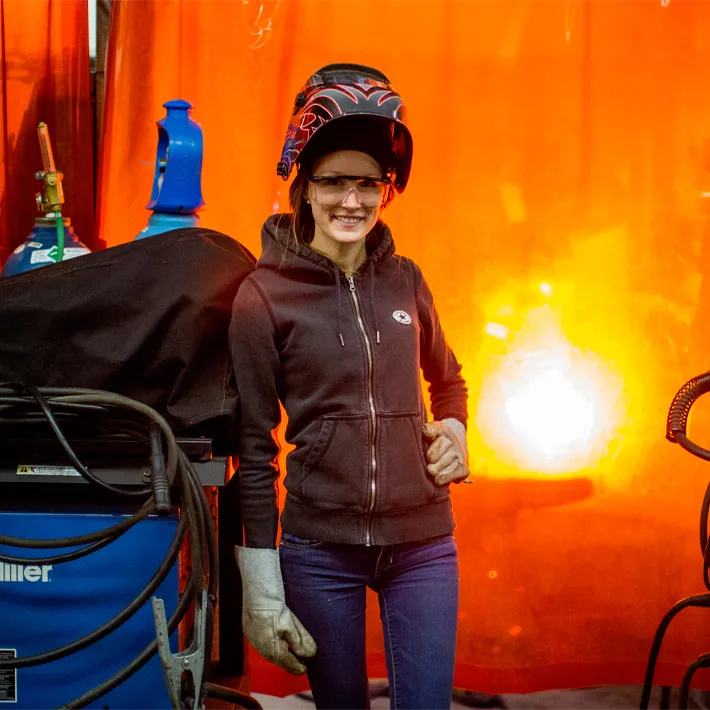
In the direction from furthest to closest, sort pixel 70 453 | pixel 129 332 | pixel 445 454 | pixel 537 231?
1. pixel 537 231
2. pixel 445 454
3. pixel 129 332
4. pixel 70 453

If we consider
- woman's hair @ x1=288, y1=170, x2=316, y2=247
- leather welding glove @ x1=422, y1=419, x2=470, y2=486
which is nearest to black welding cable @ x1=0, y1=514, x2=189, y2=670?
leather welding glove @ x1=422, y1=419, x2=470, y2=486

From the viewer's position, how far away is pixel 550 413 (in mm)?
2666

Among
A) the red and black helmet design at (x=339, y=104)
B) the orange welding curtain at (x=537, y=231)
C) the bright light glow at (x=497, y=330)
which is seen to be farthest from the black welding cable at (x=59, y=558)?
the bright light glow at (x=497, y=330)

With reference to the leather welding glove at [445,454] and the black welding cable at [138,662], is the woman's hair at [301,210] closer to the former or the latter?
the leather welding glove at [445,454]

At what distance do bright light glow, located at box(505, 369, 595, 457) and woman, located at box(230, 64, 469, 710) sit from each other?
99 cm

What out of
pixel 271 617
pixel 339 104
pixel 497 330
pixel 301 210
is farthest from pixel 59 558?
pixel 497 330

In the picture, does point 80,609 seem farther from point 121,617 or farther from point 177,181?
point 177,181

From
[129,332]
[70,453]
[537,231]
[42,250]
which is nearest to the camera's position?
[70,453]

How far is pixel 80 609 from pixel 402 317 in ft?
2.45

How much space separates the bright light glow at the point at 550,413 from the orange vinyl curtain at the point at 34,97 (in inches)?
51.8

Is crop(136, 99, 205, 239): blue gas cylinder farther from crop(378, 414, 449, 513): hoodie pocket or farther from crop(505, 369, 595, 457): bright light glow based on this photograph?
crop(505, 369, 595, 457): bright light glow

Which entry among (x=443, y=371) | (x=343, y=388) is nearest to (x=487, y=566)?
(x=443, y=371)

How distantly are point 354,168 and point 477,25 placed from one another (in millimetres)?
1114

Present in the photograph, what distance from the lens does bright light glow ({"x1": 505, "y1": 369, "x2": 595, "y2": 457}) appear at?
2.65 meters
